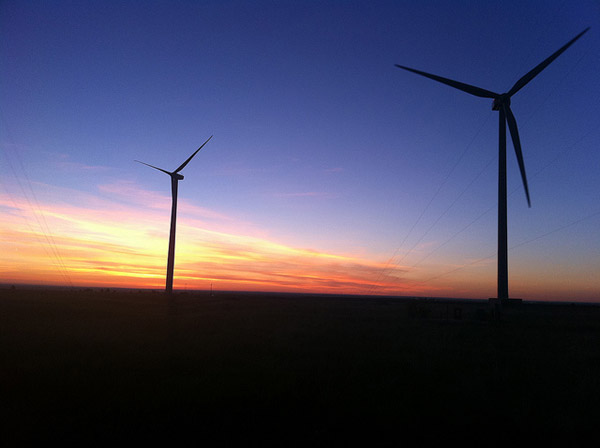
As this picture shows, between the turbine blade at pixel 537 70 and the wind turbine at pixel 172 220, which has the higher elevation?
the turbine blade at pixel 537 70

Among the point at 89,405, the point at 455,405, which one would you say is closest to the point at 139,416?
the point at 89,405

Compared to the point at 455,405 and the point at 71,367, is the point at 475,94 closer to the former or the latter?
the point at 455,405

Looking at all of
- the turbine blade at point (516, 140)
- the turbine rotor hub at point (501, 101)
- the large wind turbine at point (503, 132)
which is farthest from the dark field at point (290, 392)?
the turbine rotor hub at point (501, 101)

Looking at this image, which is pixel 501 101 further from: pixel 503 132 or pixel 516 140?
pixel 516 140

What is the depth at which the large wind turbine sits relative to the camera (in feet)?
115

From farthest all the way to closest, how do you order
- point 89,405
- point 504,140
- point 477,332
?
point 504,140 < point 477,332 < point 89,405

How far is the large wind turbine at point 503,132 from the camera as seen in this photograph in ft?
115

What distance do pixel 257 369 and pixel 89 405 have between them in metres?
7.16

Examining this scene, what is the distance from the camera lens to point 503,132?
39.6 m

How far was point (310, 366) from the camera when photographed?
1916 centimetres

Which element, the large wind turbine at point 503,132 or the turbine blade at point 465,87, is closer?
the large wind turbine at point 503,132

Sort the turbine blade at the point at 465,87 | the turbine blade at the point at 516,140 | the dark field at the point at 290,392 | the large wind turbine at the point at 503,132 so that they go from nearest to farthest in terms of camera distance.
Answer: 1. the dark field at the point at 290,392
2. the turbine blade at the point at 516,140
3. the large wind turbine at the point at 503,132
4. the turbine blade at the point at 465,87

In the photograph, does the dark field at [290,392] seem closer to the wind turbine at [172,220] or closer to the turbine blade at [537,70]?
the wind turbine at [172,220]

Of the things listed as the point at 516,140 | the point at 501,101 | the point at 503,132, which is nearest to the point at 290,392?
the point at 516,140
